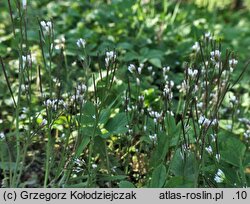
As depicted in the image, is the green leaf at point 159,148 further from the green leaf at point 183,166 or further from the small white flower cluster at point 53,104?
the small white flower cluster at point 53,104

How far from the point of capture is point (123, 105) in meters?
2.46

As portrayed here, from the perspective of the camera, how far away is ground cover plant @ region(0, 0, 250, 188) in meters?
1.97

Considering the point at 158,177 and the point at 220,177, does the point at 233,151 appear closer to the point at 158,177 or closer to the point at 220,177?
the point at 220,177

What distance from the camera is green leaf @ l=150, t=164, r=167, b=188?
1.89 meters

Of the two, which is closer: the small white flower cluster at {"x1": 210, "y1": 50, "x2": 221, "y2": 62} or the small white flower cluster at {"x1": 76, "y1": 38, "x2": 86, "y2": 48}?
the small white flower cluster at {"x1": 210, "y1": 50, "x2": 221, "y2": 62}

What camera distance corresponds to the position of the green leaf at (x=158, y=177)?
6.19ft

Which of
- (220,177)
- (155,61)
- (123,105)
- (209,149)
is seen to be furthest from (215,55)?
(155,61)

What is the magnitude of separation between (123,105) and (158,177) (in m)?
0.63

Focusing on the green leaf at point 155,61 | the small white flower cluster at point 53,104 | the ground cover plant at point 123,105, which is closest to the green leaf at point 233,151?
the ground cover plant at point 123,105

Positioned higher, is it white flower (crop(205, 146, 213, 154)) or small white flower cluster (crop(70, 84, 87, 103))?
small white flower cluster (crop(70, 84, 87, 103))

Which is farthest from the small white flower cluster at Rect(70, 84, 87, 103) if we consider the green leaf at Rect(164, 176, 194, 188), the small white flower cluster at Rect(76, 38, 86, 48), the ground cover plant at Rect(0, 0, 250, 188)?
the green leaf at Rect(164, 176, 194, 188)

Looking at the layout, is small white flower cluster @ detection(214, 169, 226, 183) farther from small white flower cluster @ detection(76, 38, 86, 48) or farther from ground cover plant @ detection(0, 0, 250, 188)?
small white flower cluster @ detection(76, 38, 86, 48)
